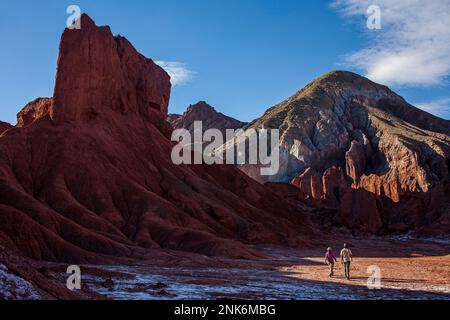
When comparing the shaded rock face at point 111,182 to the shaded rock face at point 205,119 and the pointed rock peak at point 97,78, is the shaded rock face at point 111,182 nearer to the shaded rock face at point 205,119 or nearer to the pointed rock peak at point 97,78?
the pointed rock peak at point 97,78

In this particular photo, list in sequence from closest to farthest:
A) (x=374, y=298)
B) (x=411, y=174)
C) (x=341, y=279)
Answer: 1. (x=374, y=298)
2. (x=341, y=279)
3. (x=411, y=174)

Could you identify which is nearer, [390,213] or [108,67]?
[108,67]

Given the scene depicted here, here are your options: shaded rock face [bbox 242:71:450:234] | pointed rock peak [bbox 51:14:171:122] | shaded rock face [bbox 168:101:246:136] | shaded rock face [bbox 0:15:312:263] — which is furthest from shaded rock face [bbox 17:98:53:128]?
shaded rock face [bbox 168:101:246:136]

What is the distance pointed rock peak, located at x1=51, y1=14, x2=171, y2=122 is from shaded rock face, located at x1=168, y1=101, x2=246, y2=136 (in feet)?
335

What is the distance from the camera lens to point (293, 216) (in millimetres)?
74250

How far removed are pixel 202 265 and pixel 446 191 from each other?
6675 cm

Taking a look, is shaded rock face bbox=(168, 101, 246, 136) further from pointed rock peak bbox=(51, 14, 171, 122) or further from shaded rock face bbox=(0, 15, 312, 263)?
pointed rock peak bbox=(51, 14, 171, 122)

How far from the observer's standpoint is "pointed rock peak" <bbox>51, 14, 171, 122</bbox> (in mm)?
57938

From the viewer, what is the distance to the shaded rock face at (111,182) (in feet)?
119

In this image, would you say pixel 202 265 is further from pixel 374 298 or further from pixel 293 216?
pixel 293 216

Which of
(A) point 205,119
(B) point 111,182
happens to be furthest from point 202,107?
(B) point 111,182

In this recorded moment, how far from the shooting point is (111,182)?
49469 millimetres

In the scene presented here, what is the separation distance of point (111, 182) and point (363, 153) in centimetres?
8994
